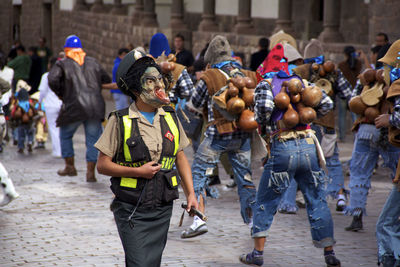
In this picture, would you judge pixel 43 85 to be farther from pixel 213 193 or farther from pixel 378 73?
pixel 378 73

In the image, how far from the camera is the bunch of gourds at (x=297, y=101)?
611 centimetres

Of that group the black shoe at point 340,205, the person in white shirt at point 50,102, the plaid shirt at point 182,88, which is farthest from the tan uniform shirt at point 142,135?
the person in white shirt at point 50,102

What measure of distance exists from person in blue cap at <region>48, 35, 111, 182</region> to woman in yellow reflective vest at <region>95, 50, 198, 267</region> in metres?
5.72

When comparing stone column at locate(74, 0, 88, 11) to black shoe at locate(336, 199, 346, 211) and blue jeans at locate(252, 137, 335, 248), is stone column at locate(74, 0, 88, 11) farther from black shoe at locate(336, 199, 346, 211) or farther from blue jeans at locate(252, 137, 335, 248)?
blue jeans at locate(252, 137, 335, 248)

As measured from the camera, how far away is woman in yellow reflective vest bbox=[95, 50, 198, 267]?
4598mm

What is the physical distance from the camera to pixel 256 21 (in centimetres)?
2347

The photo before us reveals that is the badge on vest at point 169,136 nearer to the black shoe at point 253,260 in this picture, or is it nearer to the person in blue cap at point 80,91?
the black shoe at point 253,260

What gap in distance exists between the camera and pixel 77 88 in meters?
10.4

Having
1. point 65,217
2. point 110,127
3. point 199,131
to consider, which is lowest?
point 65,217

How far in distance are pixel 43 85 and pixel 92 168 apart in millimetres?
2685

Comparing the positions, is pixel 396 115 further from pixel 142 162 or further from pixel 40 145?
pixel 40 145

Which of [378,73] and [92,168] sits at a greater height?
[378,73]

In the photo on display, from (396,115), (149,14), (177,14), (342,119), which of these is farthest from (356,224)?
(149,14)

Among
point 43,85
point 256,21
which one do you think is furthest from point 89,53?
point 43,85
